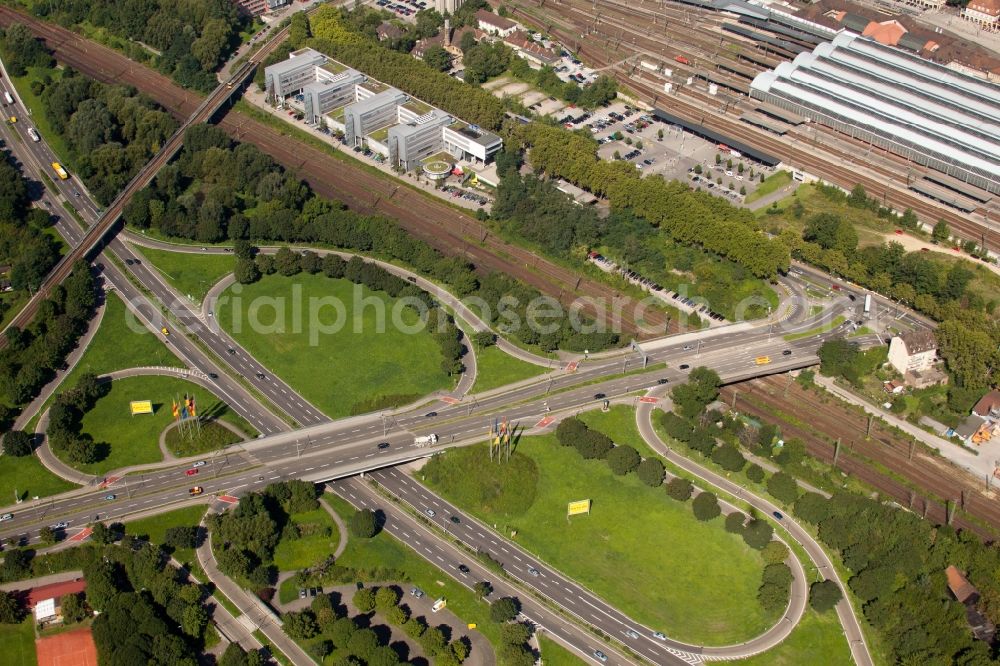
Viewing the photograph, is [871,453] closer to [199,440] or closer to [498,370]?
[498,370]

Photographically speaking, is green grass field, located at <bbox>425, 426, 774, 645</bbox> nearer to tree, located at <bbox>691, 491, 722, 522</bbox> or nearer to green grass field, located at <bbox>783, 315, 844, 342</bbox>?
tree, located at <bbox>691, 491, 722, 522</bbox>

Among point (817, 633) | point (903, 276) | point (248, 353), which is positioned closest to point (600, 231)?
point (903, 276)

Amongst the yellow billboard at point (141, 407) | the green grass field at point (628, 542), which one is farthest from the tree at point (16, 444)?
the green grass field at point (628, 542)

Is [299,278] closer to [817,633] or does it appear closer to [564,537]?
[564,537]

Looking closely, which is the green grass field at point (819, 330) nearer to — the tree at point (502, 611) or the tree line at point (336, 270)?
the tree line at point (336, 270)

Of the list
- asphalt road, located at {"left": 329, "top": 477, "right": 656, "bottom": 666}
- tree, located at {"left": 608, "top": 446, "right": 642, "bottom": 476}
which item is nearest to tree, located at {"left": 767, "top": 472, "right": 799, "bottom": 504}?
tree, located at {"left": 608, "top": 446, "right": 642, "bottom": 476}
